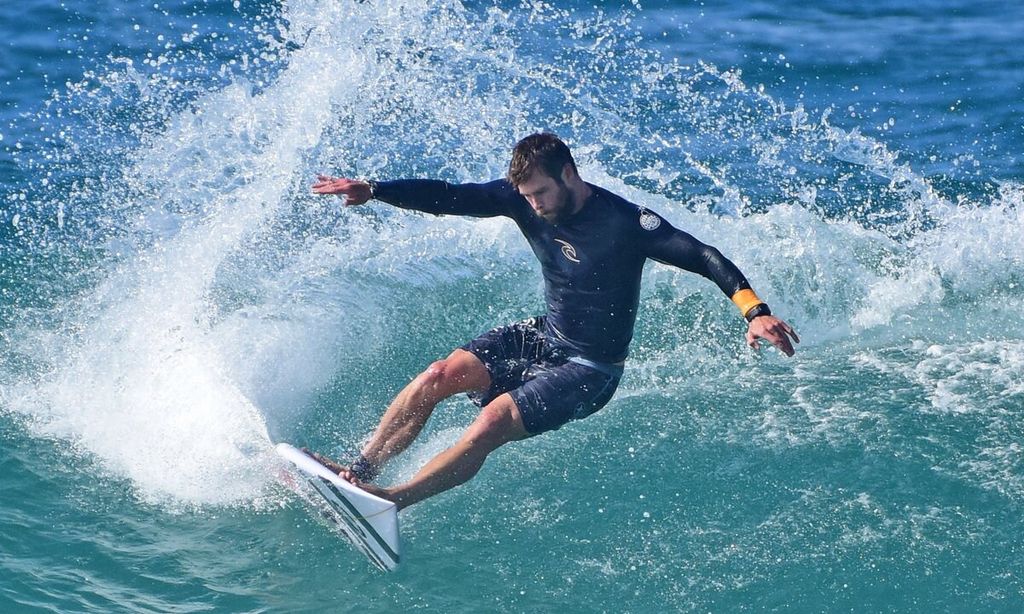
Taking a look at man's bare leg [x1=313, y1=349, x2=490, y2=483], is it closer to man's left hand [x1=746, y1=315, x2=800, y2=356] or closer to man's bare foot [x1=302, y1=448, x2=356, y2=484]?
man's bare foot [x1=302, y1=448, x2=356, y2=484]

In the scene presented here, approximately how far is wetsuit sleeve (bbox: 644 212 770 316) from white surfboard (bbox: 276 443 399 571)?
215cm

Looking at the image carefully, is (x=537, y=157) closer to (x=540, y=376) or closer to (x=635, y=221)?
(x=635, y=221)

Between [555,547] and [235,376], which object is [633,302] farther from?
[235,376]

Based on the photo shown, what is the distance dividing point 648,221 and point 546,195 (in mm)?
682

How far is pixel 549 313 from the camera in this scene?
7.86m

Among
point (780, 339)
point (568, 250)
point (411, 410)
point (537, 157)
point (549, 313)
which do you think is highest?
point (537, 157)

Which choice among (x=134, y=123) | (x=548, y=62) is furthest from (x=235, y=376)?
(x=548, y=62)

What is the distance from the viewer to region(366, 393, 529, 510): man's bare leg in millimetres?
7066

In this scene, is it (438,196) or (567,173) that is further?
(438,196)

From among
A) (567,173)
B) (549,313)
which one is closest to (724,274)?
(567,173)

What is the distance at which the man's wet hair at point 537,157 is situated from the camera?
23.3 feet

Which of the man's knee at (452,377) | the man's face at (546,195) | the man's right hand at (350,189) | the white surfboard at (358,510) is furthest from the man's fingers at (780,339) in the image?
the man's right hand at (350,189)

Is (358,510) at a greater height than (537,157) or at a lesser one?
lesser

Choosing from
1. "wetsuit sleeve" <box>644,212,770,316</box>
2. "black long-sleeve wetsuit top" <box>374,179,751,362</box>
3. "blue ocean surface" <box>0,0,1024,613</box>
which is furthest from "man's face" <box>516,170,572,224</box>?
"blue ocean surface" <box>0,0,1024,613</box>
